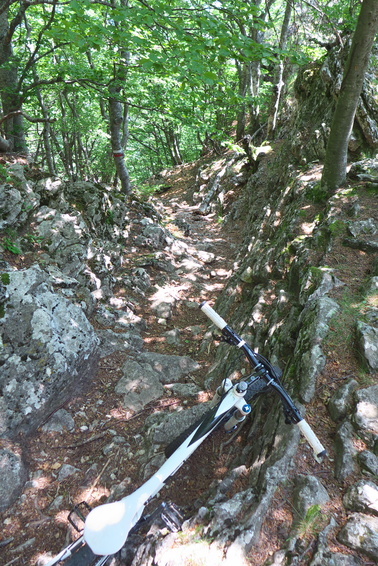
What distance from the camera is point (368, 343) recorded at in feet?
11.0

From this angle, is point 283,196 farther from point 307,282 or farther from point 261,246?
point 307,282

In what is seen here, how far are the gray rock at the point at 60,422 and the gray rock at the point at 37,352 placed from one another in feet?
0.32

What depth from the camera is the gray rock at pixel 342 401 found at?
296 centimetres

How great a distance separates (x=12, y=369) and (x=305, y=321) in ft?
12.6

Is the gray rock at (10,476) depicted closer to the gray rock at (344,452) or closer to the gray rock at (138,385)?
the gray rock at (138,385)

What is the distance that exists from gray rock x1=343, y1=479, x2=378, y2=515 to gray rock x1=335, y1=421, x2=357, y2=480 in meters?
0.12

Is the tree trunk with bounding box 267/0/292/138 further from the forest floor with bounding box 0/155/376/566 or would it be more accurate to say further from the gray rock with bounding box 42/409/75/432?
the gray rock with bounding box 42/409/75/432

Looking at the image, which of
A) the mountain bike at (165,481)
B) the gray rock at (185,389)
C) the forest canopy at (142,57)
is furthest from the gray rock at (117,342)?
the forest canopy at (142,57)

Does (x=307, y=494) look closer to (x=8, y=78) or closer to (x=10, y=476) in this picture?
(x=10, y=476)

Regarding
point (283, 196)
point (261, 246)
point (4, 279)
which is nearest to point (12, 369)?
point (4, 279)

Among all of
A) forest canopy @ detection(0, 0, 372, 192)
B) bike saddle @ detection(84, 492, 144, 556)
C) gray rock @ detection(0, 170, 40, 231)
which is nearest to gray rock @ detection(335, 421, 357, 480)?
bike saddle @ detection(84, 492, 144, 556)

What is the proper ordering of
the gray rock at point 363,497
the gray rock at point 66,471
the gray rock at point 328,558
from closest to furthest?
the gray rock at point 328,558, the gray rock at point 363,497, the gray rock at point 66,471

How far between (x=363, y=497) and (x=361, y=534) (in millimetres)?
260

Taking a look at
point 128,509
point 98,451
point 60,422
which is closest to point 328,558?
point 128,509
